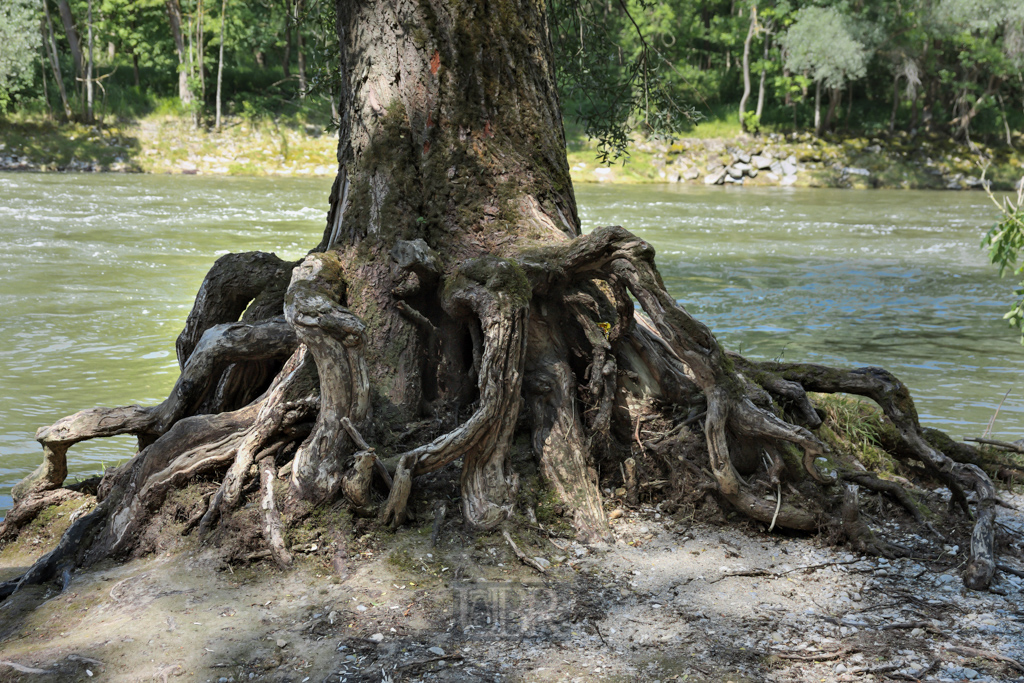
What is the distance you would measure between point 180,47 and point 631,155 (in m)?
24.5

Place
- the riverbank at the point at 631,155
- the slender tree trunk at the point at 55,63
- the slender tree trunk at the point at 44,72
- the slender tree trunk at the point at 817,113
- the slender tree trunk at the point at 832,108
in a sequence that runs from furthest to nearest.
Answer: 1. the slender tree trunk at the point at 832,108
2. the slender tree trunk at the point at 817,113
3. the slender tree trunk at the point at 44,72
4. the riverbank at the point at 631,155
5. the slender tree trunk at the point at 55,63

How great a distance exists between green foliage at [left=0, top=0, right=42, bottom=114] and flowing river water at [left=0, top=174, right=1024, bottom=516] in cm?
1096

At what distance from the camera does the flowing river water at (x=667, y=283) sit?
31.8 ft

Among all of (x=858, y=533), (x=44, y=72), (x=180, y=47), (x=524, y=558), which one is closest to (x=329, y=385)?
(x=524, y=558)

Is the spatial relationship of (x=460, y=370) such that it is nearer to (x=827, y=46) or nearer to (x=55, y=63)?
(x=55, y=63)

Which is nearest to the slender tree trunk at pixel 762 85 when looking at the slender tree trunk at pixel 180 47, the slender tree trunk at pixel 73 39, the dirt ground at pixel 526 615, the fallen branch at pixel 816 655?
the slender tree trunk at pixel 180 47

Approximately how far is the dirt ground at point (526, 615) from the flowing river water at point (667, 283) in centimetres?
366

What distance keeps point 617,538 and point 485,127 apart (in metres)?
2.70

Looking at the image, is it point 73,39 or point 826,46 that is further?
point 826,46

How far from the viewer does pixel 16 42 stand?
133 feet

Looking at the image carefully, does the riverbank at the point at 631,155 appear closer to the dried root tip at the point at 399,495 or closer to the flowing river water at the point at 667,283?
the flowing river water at the point at 667,283

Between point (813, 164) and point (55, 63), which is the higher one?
point (55, 63)

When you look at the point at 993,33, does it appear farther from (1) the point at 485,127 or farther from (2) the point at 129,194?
(1) the point at 485,127

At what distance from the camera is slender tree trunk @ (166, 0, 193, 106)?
1746 inches
